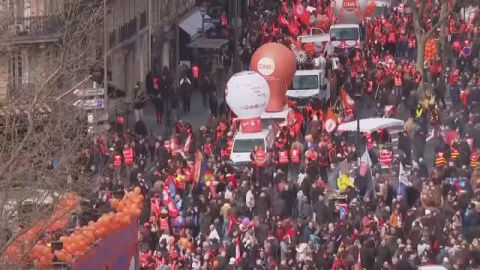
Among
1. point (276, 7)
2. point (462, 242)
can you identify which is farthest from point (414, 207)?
point (276, 7)

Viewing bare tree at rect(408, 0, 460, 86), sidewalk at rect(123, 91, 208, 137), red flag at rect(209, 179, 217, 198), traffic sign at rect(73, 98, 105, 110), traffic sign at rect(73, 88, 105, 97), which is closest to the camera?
traffic sign at rect(73, 98, 105, 110)

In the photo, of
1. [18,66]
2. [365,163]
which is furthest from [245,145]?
[18,66]

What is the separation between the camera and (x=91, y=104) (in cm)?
4316

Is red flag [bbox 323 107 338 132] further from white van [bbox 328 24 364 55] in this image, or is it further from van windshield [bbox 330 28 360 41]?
van windshield [bbox 330 28 360 41]

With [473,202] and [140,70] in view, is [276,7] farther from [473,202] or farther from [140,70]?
[473,202]

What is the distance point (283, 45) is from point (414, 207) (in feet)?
53.8

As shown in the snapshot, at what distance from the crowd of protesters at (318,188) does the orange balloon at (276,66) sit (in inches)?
55.3

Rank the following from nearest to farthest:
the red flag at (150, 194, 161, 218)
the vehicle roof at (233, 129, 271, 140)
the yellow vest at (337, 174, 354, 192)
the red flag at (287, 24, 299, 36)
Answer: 1. the red flag at (150, 194, 161, 218)
2. the yellow vest at (337, 174, 354, 192)
3. the vehicle roof at (233, 129, 271, 140)
4. the red flag at (287, 24, 299, 36)

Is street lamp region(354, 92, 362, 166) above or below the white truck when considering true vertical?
below

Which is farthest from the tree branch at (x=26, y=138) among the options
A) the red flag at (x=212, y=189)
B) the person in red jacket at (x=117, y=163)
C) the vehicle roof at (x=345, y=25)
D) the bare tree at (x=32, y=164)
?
the vehicle roof at (x=345, y=25)

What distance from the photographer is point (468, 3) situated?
66.9m

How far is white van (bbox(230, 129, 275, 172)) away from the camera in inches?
1935

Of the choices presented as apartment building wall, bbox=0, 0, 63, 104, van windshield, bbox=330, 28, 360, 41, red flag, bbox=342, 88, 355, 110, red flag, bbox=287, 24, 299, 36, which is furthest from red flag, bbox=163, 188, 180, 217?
red flag, bbox=287, 24, 299, 36

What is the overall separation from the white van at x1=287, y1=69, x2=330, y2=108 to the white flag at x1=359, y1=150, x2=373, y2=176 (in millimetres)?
10322
